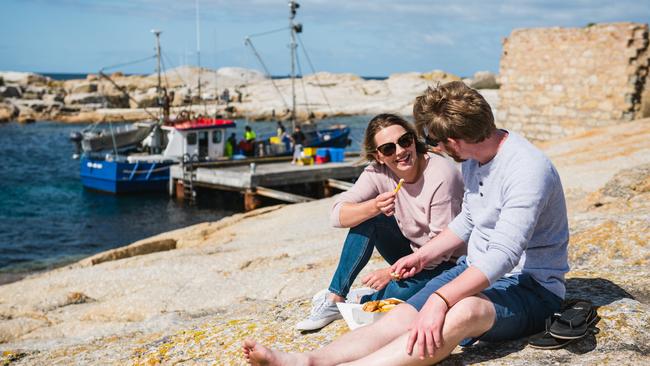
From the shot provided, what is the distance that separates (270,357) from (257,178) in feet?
60.9

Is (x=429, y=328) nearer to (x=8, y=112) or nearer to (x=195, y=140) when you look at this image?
(x=195, y=140)

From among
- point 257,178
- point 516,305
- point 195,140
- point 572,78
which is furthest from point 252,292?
point 195,140

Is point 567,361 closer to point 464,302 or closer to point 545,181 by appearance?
point 464,302

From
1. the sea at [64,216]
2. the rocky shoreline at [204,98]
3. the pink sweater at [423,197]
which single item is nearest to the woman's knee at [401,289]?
the pink sweater at [423,197]

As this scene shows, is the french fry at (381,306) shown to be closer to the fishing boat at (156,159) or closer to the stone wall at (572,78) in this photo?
the stone wall at (572,78)

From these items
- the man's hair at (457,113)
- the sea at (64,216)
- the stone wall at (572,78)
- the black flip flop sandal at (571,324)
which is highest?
the stone wall at (572,78)

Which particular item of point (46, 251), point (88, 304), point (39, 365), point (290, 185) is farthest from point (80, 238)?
point (39, 365)

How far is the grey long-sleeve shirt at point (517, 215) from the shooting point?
291 centimetres

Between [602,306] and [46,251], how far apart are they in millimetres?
16780

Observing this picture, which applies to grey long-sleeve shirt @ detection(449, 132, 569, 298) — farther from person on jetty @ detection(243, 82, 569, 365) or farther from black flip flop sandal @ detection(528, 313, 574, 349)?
black flip flop sandal @ detection(528, 313, 574, 349)

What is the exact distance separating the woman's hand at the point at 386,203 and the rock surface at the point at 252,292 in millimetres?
820

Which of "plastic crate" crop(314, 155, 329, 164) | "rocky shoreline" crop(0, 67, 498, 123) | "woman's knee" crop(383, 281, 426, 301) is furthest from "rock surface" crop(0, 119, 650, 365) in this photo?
"rocky shoreline" crop(0, 67, 498, 123)

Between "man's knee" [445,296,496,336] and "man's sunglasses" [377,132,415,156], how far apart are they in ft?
4.06

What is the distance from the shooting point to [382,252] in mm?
4258
